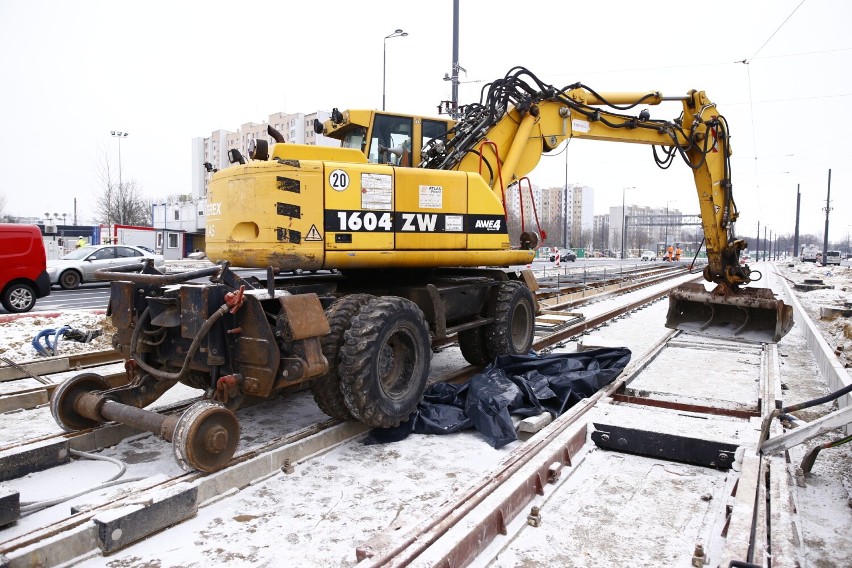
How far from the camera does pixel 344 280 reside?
23.8 feet

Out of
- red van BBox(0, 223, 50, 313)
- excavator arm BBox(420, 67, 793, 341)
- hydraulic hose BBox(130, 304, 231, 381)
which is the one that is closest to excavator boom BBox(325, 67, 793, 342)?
excavator arm BBox(420, 67, 793, 341)

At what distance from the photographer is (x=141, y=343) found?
538cm

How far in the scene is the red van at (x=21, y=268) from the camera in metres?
12.6

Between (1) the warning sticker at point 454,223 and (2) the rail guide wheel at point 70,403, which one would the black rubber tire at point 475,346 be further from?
(2) the rail guide wheel at point 70,403

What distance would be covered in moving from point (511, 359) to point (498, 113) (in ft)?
10.6

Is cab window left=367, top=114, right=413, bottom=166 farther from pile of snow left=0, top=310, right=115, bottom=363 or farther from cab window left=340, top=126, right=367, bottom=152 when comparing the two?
pile of snow left=0, top=310, right=115, bottom=363

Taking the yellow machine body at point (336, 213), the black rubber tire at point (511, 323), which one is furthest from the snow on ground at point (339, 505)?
the black rubber tire at point (511, 323)

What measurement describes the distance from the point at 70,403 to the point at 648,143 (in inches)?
352

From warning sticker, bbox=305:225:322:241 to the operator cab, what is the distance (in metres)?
1.62

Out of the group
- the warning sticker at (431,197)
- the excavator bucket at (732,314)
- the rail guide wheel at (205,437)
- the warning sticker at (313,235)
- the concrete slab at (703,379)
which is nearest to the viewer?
the rail guide wheel at (205,437)

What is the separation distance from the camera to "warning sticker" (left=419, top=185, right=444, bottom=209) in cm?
655

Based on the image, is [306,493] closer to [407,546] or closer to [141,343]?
[407,546]

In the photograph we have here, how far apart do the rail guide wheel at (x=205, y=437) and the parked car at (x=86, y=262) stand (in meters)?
16.2

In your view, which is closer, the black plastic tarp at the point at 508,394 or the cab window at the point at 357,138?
the black plastic tarp at the point at 508,394
